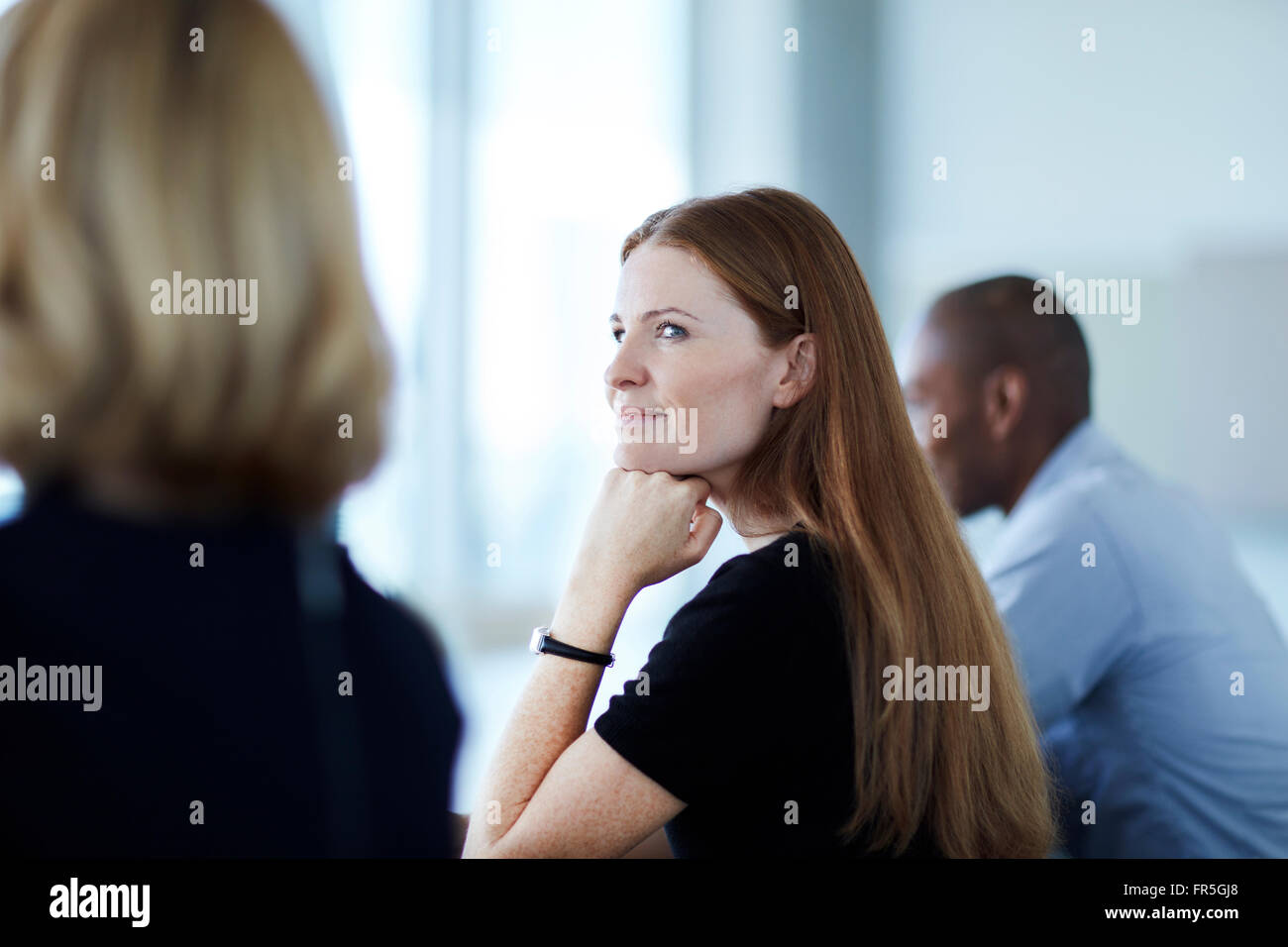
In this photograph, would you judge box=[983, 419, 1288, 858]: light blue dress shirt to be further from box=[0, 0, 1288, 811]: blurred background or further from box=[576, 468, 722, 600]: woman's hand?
box=[0, 0, 1288, 811]: blurred background

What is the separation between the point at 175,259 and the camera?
2.78 feet

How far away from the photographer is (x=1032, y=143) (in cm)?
289

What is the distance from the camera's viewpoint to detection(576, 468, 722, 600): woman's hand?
3.93 feet

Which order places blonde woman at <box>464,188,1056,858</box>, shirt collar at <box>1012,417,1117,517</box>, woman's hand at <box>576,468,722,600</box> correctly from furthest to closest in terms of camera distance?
1. shirt collar at <box>1012,417,1117,517</box>
2. woman's hand at <box>576,468,722,600</box>
3. blonde woman at <box>464,188,1056,858</box>

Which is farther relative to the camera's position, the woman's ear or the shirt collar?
the shirt collar

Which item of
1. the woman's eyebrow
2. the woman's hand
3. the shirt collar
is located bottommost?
the woman's hand

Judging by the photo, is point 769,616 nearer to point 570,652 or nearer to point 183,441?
point 570,652

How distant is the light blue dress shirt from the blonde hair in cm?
134

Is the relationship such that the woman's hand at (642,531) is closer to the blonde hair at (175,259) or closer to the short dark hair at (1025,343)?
the blonde hair at (175,259)

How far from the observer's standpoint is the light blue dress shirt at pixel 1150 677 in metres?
1.72

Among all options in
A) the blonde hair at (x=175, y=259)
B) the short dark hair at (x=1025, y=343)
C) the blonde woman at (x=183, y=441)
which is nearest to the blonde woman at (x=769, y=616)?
the blonde woman at (x=183, y=441)

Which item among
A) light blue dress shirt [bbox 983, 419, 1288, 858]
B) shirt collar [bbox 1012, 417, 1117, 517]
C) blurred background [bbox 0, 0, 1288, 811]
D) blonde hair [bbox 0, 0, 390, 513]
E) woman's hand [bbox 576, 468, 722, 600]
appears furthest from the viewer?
blurred background [bbox 0, 0, 1288, 811]

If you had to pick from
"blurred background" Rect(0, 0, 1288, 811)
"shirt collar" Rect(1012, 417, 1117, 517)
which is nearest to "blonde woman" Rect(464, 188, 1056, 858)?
"shirt collar" Rect(1012, 417, 1117, 517)
